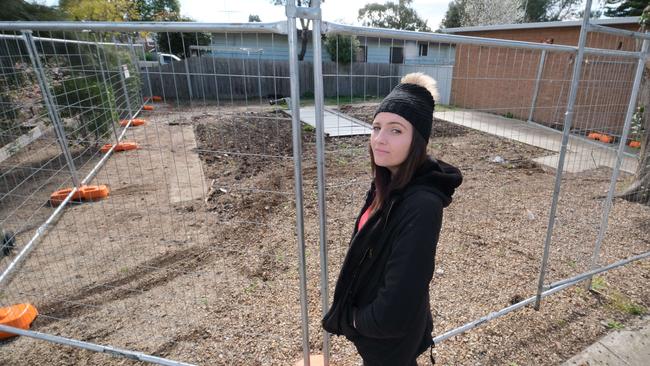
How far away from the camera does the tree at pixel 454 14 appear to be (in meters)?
38.2

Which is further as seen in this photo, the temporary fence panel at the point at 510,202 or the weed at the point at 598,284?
the weed at the point at 598,284

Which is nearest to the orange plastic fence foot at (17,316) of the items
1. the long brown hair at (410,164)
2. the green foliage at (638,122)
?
the long brown hair at (410,164)

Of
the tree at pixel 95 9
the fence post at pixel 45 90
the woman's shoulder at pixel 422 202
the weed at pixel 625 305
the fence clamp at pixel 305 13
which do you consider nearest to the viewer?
the woman's shoulder at pixel 422 202

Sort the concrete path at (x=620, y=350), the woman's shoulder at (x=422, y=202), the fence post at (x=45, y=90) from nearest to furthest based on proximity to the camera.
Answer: the woman's shoulder at (x=422, y=202)
the concrete path at (x=620, y=350)
the fence post at (x=45, y=90)

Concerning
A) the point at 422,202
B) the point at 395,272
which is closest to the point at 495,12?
the point at 422,202

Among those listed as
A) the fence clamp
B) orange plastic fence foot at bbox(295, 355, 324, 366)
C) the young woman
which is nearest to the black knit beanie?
A: the young woman

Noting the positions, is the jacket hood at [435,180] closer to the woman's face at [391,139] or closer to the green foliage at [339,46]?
the woman's face at [391,139]

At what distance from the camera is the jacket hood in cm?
133

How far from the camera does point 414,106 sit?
1343 millimetres

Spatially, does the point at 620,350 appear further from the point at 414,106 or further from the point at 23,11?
the point at 23,11

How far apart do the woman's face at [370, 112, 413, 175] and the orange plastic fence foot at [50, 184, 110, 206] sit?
5.21 meters

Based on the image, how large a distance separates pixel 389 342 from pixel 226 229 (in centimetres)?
327

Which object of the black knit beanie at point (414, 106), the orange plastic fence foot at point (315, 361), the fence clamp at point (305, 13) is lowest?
the orange plastic fence foot at point (315, 361)

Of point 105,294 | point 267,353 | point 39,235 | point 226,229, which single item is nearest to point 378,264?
point 267,353
